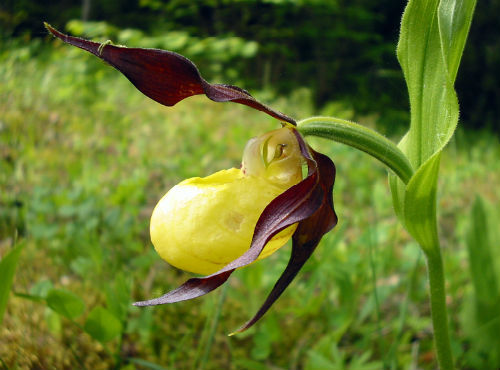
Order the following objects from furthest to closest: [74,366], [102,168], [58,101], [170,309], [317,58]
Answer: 1. [317,58]
2. [58,101]
3. [102,168]
4. [170,309]
5. [74,366]

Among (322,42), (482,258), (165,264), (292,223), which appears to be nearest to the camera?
(292,223)

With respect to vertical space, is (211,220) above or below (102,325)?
above

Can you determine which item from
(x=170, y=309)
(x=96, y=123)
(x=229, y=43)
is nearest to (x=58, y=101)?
(x=96, y=123)

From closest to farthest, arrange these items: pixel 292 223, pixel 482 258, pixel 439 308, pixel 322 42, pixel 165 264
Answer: pixel 292 223 → pixel 439 308 → pixel 482 258 → pixel 165 264 → pixel 322 42

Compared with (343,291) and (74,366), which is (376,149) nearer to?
(343,291)

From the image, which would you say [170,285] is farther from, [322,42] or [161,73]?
[322,42]

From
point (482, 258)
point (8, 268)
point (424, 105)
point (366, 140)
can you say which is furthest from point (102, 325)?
point (482, 258)

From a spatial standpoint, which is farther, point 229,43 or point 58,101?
point 229,43

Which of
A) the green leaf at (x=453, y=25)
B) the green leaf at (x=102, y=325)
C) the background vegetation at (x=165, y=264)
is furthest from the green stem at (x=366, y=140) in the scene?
the green leaf at (x=102, y=325)
